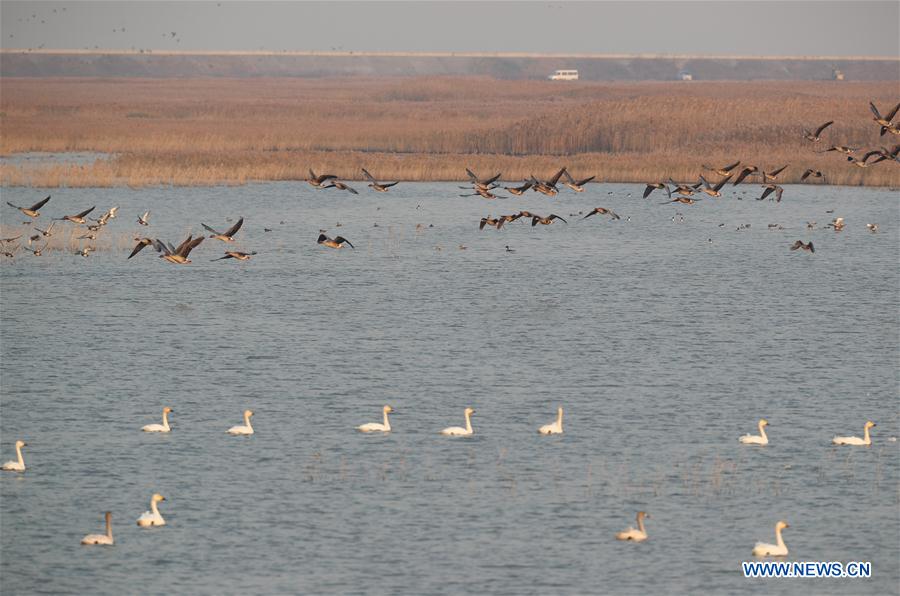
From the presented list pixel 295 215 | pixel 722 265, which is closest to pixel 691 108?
pixel 295 215

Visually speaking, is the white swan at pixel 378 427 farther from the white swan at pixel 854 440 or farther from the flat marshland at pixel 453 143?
the flat marshland at pixel 453 143

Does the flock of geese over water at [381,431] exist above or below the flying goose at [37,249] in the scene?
below

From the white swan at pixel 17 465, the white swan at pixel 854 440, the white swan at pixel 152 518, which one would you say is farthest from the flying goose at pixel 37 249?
the white swan at pixel 854 440

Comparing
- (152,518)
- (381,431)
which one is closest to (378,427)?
(381,431)

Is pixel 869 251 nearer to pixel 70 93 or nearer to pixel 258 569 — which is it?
pixel 258 569

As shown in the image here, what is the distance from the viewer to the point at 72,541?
17.0 metres

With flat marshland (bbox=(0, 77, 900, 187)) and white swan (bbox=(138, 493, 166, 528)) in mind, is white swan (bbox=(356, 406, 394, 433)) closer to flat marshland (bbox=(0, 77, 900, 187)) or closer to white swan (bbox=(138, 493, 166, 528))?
white swan (bbox=(138, 493, 166, 528))

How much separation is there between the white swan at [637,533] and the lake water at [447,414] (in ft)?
0.34

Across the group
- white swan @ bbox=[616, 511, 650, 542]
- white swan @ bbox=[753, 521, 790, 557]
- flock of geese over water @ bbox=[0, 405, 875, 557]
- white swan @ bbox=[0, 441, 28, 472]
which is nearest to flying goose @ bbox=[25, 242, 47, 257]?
flock of geese over water @ bbox=[0, 405, 875, 557]

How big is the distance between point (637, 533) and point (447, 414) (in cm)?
652

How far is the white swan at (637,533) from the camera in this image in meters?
16.9

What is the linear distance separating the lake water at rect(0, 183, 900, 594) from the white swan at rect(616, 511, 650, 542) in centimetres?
10

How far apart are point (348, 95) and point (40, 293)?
111 m

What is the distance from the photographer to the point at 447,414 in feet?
75.6
